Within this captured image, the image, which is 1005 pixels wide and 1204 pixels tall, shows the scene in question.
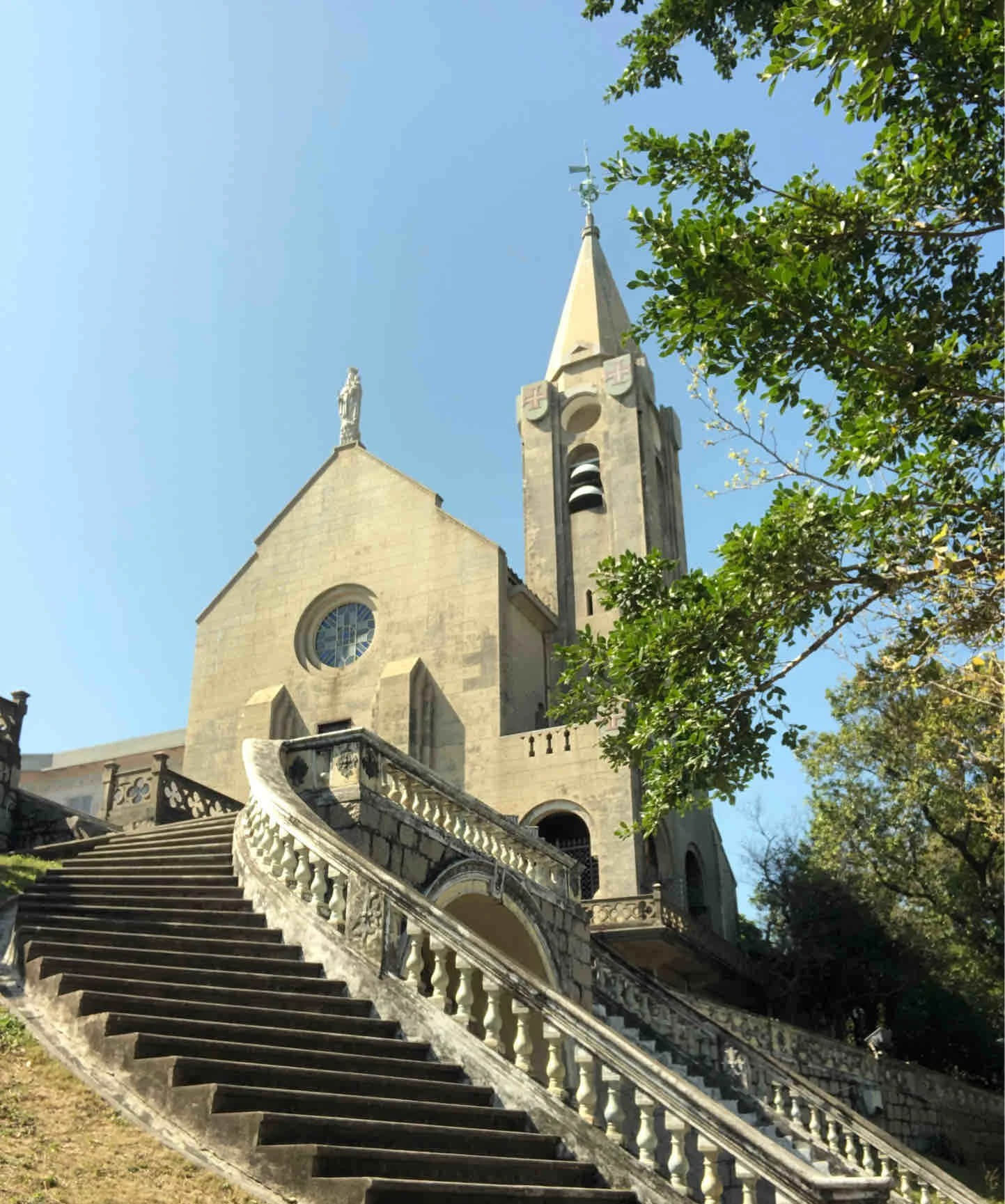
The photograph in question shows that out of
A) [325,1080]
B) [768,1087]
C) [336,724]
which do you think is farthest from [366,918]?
[336,724]

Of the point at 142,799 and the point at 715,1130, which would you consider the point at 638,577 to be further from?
the point at 142,799

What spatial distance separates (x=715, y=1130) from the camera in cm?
710

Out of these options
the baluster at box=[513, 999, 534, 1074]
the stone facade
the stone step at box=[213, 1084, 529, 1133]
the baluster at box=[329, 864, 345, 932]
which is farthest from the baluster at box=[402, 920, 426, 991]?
the stone facade

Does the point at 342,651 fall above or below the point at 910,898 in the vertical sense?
above

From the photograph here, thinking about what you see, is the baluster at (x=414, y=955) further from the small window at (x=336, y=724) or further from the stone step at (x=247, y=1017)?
the small window at (x=336, y=724)

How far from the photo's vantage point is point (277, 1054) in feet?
24.2

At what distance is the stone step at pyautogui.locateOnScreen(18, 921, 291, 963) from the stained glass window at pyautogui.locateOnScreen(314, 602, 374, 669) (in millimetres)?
19829

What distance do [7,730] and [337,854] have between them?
10.0 metres

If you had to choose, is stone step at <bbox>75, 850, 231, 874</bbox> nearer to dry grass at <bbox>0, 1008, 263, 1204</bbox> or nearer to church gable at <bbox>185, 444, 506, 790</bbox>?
dry grass at <bbox>0, 1008, 263, 1204</bbox>

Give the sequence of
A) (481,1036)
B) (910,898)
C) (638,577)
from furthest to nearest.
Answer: (910,898)
(638,577)
(481,1036)

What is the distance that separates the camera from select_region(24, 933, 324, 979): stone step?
8.48 m

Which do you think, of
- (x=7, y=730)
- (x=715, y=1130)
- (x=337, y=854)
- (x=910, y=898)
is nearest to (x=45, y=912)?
(x=337, y=854)

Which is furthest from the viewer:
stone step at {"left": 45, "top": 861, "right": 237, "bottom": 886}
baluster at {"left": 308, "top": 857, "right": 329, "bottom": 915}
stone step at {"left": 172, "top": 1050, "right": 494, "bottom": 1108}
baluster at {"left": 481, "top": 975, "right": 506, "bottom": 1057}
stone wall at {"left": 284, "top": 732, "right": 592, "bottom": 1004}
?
stone wall at {"left": 284, "top": 732, "right": 592, "bottom": 1004}

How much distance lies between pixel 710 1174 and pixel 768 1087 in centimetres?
916
